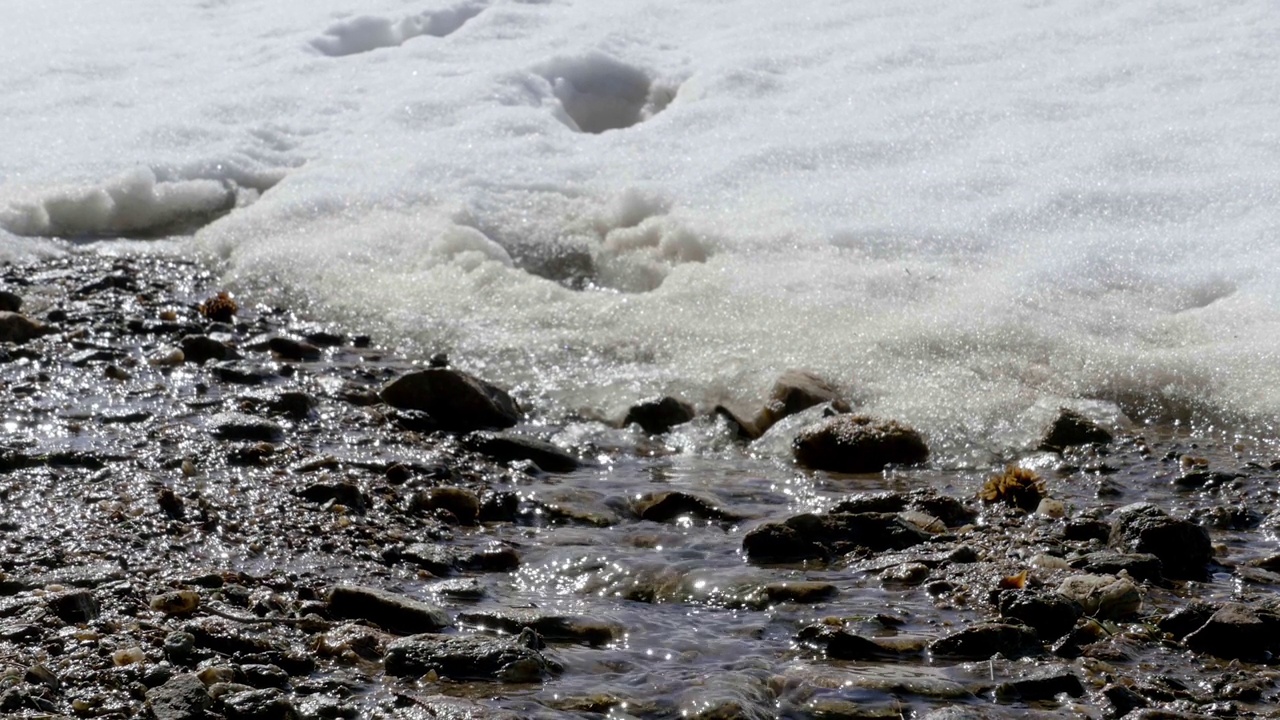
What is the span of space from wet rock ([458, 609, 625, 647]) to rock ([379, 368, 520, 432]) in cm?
227

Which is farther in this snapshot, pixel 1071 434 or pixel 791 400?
pixel 791 400

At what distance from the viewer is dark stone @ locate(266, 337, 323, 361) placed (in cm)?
746

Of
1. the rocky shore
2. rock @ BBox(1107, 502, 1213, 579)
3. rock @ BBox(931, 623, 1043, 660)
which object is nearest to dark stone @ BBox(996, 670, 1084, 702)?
the rocky shore

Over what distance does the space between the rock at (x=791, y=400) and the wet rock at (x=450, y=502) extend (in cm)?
177

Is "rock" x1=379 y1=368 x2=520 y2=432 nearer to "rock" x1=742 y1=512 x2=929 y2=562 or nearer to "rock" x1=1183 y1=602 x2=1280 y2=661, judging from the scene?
"rock" x1=742 y1=512 x2=929 y2=562

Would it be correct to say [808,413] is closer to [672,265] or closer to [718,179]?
[672,265]

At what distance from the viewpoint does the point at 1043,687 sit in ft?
12.8

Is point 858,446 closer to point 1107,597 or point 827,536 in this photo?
point 827,536

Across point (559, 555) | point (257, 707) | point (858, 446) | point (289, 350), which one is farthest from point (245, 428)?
point (858, 446)

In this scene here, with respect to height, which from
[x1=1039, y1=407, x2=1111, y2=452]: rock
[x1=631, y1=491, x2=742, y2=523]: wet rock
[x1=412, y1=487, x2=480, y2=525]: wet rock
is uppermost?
[x1=1039, y1=407, x2=1111, y2=452]: rock

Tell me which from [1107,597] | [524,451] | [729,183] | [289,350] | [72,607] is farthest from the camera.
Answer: [729,183]

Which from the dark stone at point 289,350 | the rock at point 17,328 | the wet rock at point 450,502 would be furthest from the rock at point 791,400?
the rock at point 17,328

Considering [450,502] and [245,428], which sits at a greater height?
[245,428]

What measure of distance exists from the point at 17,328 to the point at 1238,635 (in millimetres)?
6039
